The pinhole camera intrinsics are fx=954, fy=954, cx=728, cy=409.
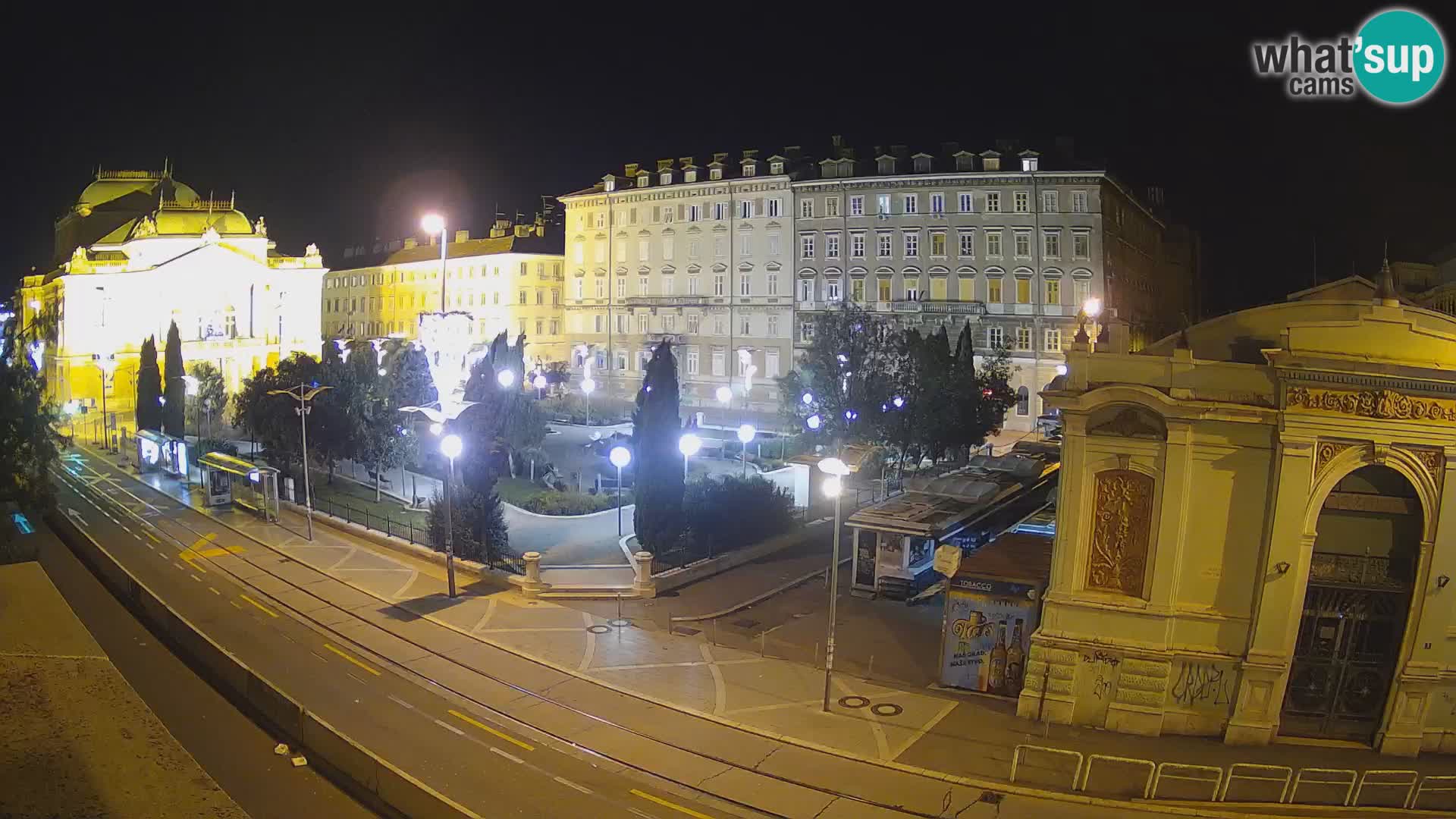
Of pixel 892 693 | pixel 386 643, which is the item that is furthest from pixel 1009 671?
pixel 386 643

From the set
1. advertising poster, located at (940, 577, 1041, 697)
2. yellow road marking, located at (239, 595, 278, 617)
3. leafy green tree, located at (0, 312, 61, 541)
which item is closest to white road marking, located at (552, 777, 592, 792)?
advertising poster, located at (940, 577, 1041, 697)

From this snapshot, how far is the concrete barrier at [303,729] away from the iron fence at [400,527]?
25.6 ft

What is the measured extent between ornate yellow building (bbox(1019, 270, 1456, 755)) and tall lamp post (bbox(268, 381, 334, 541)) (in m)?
24.2

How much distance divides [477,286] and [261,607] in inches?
2541

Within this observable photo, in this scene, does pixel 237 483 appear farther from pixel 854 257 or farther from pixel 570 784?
pixel 854 257

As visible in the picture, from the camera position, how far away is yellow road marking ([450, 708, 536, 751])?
16234 mm

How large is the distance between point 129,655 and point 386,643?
18.5ft

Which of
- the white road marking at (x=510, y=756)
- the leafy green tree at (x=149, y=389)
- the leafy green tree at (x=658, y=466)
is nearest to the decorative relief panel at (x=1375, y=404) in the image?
the white road marking at (x=510, y=756)

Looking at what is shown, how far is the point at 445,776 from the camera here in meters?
15.1

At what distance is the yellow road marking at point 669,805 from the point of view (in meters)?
14.0

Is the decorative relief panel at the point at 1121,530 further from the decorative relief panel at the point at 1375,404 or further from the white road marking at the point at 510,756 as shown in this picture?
the white road marking at the point at 510,756

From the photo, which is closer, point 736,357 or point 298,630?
point 298,630

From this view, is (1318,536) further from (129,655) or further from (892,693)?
(129,655)

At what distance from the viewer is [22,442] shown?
31.3m
